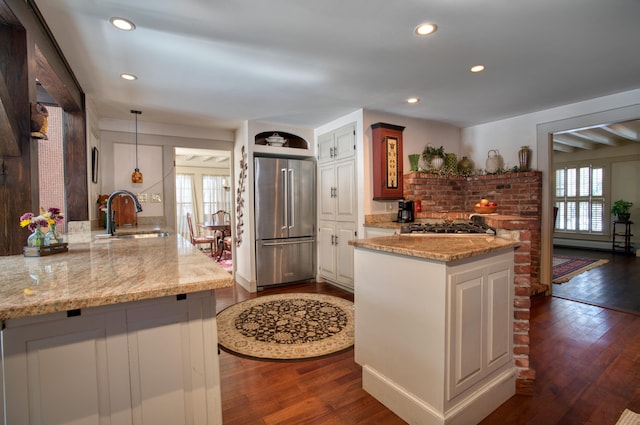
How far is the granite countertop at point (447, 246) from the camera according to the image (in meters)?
1.45

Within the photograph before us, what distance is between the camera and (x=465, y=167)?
170 inches

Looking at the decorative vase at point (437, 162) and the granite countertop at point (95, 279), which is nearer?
the granite countertop at point (95, 279)

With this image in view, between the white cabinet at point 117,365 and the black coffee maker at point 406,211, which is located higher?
the black coffee maker at point 406,211

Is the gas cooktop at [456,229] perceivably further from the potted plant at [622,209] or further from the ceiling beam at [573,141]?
the potted plant at [622,209]

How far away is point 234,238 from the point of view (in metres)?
4.63

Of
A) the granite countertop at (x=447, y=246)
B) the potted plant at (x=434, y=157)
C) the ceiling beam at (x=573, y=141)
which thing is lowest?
the granite countertop at (x=447, y=246)

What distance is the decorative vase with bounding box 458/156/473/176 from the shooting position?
433cm

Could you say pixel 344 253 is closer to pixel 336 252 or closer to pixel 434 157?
pixel 336 252

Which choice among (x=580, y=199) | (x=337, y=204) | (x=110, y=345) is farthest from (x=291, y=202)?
(x=580, y=199)

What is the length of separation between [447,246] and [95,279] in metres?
1.63

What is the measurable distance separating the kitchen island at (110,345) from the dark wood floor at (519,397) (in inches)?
28.7

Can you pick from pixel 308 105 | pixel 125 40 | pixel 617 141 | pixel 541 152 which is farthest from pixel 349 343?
pixel 617 141

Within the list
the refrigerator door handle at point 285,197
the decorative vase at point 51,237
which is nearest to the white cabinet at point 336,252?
the refrigerator door handle at point 285,197

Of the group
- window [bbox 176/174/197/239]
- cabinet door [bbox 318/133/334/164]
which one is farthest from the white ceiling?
window [bbox 176/174/197/239]
